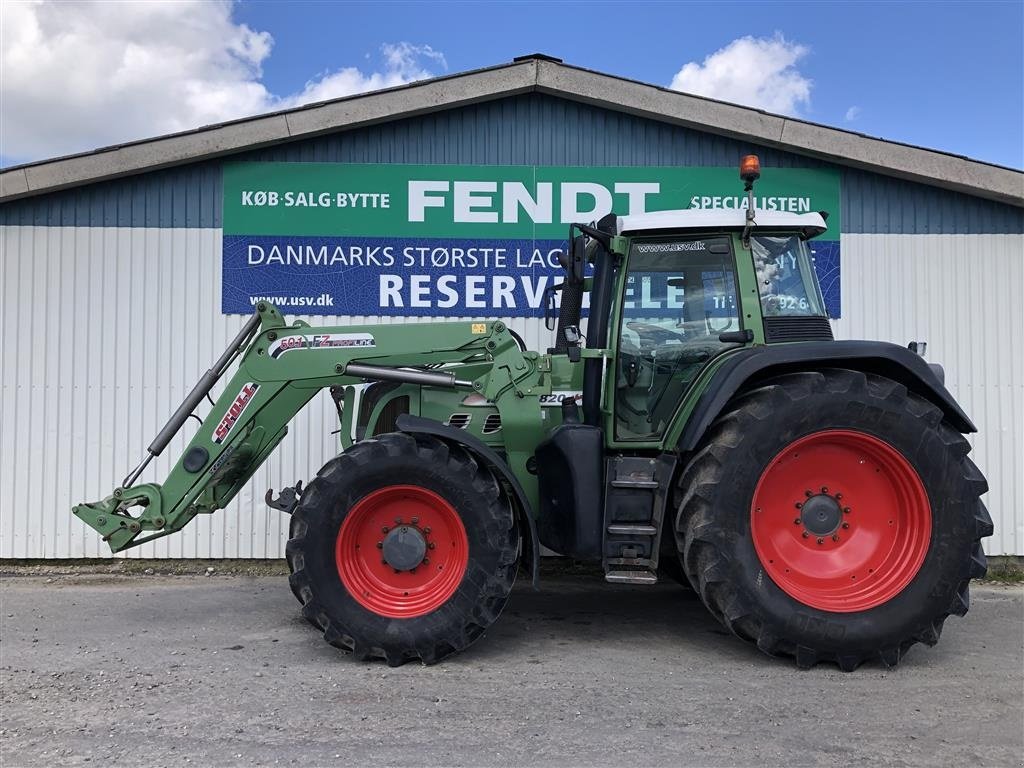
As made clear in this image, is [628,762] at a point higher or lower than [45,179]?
lower

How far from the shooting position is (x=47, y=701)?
3.63m

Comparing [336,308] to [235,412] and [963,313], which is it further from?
[963,313]

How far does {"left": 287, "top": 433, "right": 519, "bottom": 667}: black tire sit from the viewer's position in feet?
13.2

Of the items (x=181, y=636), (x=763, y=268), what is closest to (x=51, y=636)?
(x=181, y=636)

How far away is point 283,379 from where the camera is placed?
461cm

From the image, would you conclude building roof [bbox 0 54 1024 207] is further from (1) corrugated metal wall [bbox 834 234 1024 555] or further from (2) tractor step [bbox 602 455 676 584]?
(2) tractor step [bbox 602 455 676 584]

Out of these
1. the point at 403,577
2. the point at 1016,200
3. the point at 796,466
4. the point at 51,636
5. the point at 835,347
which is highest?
the point at 1016,200

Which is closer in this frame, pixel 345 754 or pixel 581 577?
pixel 345 754

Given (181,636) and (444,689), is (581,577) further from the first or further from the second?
(181,636)

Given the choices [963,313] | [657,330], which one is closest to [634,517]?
[657,330]

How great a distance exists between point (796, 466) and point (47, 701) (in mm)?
4155

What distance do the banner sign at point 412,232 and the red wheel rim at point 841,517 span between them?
2.85m

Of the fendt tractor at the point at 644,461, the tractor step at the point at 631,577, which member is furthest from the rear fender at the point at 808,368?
the tractor step at the point at 631,577

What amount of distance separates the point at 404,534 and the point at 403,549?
0.28ft
